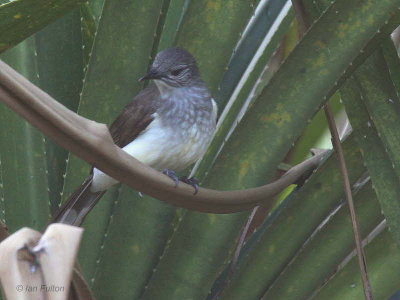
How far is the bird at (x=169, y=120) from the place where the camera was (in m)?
2.00

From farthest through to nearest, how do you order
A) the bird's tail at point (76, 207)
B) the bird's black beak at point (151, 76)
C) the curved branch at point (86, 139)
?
the bird's black beak at point (151, 76) < the bird's tail at point (76, 207) < the curved branch at point (86, 139)

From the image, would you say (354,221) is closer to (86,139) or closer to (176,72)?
(86,139)

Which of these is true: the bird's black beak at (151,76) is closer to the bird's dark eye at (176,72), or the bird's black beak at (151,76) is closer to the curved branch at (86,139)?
the bird's dark eye at (176,72)

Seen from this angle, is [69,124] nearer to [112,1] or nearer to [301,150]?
[112,1]

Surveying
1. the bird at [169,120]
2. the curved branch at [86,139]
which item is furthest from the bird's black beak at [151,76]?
the curved branch at [86,139]

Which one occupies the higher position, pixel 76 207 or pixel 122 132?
pixel 122 132

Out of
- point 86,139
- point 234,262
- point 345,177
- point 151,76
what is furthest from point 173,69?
point 86,139

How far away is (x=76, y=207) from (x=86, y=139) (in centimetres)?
94

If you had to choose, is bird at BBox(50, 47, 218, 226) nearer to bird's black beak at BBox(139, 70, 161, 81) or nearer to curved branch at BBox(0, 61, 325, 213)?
bird's black beak at BBox(139, 70, 161, 81)

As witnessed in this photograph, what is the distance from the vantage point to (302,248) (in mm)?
1739

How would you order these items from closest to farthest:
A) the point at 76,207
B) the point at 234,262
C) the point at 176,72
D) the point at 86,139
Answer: the point at 86,139
the point at 76,207
the point at 234,262
the point at 176,72

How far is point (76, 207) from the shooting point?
1.71 metres

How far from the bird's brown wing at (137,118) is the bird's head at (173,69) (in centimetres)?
6

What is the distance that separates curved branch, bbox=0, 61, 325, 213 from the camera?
0.71 meters
